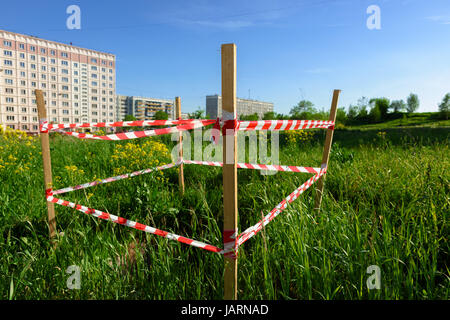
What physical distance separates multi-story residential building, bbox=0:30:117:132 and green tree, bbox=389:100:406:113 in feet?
274

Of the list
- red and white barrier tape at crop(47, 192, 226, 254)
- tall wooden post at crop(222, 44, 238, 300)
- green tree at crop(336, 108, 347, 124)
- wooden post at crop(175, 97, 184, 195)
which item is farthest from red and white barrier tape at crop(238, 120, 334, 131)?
green tree at crop(336, 108, 347, 124)

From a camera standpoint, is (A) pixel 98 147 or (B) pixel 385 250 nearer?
(B) pixel 385 250

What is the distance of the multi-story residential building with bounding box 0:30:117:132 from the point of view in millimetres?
84269

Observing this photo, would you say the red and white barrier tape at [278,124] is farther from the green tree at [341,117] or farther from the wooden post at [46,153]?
the green tree at [341,117]

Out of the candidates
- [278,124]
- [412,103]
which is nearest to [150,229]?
[278,124]

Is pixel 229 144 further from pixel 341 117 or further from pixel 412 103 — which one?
pixel 412 103

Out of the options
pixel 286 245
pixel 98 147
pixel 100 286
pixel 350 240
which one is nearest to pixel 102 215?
pixel 100 286

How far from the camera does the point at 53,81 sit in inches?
3829

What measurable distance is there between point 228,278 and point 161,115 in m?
95.5

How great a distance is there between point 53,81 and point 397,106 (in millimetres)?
112750

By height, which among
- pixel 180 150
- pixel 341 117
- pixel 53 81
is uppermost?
pixel 53 81

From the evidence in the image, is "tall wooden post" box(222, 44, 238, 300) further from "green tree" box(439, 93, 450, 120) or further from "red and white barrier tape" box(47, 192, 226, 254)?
"green tree" box(439, 93, 450, 120)
